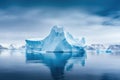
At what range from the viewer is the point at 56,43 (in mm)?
85250

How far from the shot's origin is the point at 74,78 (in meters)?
27.2

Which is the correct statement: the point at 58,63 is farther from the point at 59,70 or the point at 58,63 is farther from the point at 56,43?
the point at 56,43

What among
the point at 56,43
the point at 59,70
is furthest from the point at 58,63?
the point at 56,43

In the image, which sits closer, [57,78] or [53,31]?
[57,78]

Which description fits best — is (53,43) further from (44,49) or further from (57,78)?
(57,78)

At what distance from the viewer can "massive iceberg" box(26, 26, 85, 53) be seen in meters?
83.1

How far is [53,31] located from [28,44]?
38.9ft

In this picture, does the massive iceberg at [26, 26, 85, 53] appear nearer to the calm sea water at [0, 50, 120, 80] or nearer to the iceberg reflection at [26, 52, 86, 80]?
the iceberg reflection at [26, 52, 86, 80]

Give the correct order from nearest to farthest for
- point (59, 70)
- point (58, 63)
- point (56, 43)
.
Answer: point (59, 70) → point (58, 63) → point (56, 43)

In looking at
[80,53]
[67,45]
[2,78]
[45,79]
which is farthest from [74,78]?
[80,53]

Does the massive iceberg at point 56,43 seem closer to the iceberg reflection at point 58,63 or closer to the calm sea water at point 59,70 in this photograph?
the iceberg reflection at point 58,63

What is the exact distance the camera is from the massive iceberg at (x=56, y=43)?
273ft

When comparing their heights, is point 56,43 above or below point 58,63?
above

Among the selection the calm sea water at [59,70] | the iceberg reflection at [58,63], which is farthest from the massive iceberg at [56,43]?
the calm sea water at [59,70]
